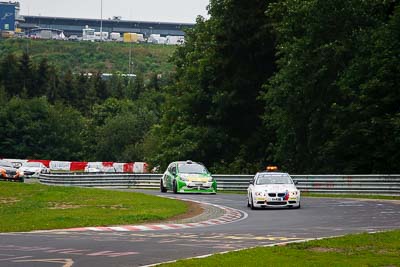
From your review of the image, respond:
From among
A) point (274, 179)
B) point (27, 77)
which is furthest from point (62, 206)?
point (27, 77)

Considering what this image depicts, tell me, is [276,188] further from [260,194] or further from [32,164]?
[32,164]

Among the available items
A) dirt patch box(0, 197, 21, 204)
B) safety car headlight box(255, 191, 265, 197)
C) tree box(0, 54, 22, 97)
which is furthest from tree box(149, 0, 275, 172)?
tree box(0, 54, 22, 97)

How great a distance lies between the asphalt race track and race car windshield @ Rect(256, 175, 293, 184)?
271 centimetres

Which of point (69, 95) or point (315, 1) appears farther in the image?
point (69, 95)

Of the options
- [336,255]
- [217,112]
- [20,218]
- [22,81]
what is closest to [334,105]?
[217,112]

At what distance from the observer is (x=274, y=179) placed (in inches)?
1385

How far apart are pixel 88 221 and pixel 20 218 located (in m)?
2.71

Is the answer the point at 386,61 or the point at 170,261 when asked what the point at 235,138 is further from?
the point at 170,261

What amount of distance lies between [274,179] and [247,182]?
1884cm

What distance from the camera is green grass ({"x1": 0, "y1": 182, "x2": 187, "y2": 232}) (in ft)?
91.6

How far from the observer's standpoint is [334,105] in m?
50.5

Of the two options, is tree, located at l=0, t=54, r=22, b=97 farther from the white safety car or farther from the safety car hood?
the safety car hood

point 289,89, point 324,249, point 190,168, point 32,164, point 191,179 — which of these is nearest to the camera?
point 324,249

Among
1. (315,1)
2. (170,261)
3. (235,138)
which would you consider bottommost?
(170,261)
